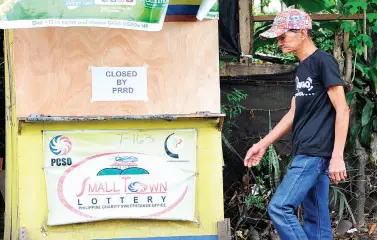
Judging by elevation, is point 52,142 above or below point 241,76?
below

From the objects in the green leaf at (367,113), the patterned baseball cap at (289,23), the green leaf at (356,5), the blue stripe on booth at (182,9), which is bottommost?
the green leaf at (367,113)

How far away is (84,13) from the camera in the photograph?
15.4 feet

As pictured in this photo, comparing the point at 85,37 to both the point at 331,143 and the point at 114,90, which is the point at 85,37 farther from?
the point at 331,143

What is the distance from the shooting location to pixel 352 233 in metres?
6.68

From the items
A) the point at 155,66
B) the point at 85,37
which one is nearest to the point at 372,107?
the point at 155,66

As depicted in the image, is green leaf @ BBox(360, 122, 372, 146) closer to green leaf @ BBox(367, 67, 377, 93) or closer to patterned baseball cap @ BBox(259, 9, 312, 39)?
green leaf @ BBox(367, 67, 377, 93)

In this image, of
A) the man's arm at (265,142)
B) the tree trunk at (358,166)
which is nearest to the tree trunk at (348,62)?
the tree trunk at (358,166)

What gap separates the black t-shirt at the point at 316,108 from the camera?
4.40 metres

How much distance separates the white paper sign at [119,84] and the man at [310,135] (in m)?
1.15

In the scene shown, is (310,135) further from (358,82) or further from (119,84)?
(358,82)

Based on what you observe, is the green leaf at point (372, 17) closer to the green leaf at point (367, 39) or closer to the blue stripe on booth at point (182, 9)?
the green leaf at point (367, 39)

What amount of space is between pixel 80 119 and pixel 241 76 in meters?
2.22

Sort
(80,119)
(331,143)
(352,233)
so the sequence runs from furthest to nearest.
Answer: (352,233), (80,119), (331,143)

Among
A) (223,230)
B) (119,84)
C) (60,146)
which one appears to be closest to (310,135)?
(223,230)
